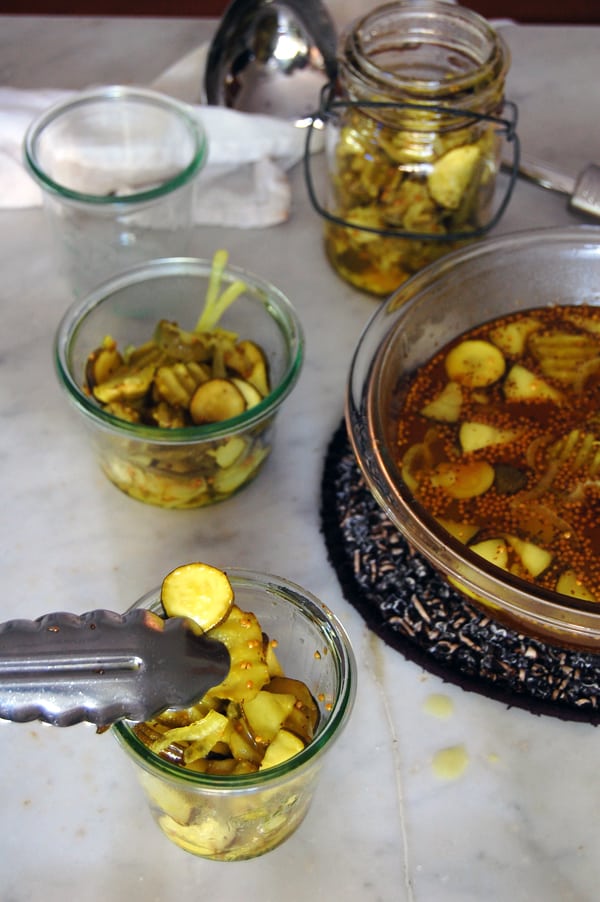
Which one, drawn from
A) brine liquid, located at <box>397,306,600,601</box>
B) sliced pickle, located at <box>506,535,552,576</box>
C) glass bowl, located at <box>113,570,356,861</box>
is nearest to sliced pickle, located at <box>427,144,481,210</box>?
brine liquid, located at <box>397,306,600,601</box>

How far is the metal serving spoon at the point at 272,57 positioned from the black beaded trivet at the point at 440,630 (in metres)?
0.56

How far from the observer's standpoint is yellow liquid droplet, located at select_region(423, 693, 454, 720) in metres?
0.82

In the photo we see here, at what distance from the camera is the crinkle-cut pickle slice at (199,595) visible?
2.30ft

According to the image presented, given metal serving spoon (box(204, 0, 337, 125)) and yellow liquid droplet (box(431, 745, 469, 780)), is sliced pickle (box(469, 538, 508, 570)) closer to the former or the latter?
yellow liquid droplet (box(431, 745, 469, 780))

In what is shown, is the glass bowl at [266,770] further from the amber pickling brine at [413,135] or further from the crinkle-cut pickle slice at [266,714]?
the amber pickling brine at [413,135]

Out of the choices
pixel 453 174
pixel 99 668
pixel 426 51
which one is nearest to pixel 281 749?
pixel 99 668

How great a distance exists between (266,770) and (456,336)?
1.74ft

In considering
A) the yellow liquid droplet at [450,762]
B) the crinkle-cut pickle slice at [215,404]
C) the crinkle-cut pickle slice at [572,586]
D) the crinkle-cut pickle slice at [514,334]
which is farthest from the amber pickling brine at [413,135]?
the yellow liquid droplet at [450,762]

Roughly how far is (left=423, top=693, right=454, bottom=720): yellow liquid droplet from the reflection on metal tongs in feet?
1.94

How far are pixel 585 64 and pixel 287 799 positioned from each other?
1.12 metres

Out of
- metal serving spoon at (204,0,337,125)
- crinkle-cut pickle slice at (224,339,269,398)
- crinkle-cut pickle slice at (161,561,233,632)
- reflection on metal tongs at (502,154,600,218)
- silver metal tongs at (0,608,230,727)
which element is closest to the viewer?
silver metal tongs at (0,608,230,727)

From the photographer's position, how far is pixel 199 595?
707mm

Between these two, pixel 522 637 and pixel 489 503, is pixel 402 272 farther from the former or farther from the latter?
pixel 522 637

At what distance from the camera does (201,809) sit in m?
0.65
